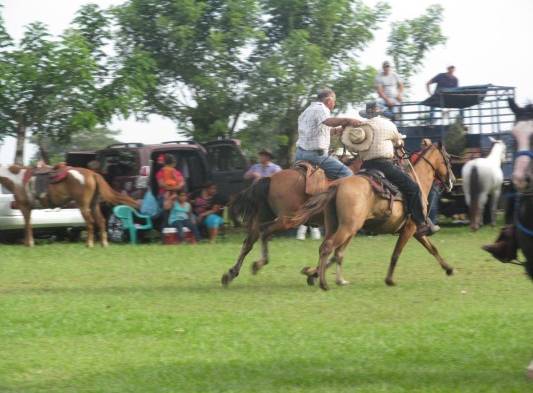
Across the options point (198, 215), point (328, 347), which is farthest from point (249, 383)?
point (198, 215)

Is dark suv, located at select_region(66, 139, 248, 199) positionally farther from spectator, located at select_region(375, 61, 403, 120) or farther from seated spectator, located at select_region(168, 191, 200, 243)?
spectator, located at select_region(375, 61, 403, 120)

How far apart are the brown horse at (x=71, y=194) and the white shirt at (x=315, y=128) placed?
7.07 meters

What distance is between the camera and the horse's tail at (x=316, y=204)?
13.8 meters

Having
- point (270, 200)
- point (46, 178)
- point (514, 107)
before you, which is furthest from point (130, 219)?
point (514, 107)

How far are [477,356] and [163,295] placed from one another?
5409 mm

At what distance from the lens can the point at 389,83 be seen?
25.1 meters

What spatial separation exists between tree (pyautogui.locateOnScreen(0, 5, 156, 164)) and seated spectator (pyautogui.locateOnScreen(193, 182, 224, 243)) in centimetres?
528

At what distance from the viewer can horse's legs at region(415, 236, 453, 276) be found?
1502 cm

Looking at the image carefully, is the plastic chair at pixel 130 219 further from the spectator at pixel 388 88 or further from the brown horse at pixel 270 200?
the brown horse at pixel 270 200

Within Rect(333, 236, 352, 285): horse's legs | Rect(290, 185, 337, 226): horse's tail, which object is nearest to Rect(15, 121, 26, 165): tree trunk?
Rect(333, 236, 352, 285): horse's legs

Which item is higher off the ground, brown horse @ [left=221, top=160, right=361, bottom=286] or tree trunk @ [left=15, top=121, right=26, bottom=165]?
tree trunk @ [left=15, top=121, right=26, bottom=165]

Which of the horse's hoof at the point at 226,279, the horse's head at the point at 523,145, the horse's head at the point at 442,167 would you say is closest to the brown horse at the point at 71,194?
the horse's hoof at the point at 226,279

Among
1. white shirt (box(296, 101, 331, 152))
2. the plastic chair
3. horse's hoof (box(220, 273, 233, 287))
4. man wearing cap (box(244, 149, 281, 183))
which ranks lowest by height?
horse's hoof (box(220, 273, 233, 287))

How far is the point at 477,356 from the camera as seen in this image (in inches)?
357
